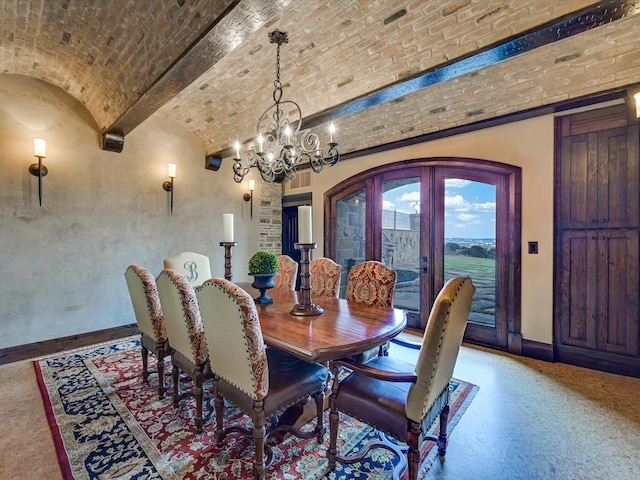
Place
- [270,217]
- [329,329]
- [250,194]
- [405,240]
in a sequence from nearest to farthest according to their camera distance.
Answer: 1. [329,329]
2. [405,240]
3. [250,194]
4. [270,217]

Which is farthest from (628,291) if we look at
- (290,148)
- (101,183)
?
(101,183)

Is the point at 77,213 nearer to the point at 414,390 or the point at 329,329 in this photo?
the point at 329,329

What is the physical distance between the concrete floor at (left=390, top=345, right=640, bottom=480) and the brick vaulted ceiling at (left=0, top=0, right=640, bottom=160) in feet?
8.44

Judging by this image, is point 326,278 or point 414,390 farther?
point 326,278

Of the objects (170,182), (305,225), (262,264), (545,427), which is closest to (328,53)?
(305,225)

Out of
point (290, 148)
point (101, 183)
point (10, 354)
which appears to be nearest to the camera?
point (290, 148)

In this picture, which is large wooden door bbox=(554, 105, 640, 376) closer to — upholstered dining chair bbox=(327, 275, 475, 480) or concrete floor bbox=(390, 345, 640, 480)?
concrete floor bbox=(390, 345, 640, 480)

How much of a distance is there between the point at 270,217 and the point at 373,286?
3.48 metres

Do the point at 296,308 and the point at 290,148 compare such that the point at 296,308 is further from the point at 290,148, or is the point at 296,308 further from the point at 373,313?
the point at 290,148

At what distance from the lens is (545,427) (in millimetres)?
2006

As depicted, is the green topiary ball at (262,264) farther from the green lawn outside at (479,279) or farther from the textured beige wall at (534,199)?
the textured beige wall at (534,199)

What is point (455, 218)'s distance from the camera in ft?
12.4

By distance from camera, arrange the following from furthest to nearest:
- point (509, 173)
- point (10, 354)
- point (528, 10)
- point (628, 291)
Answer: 1. point (509, 173)
2. point (10, 354)
3. point (628, 291)
4. point (528, 10)

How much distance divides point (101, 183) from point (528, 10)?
4.62 meters
